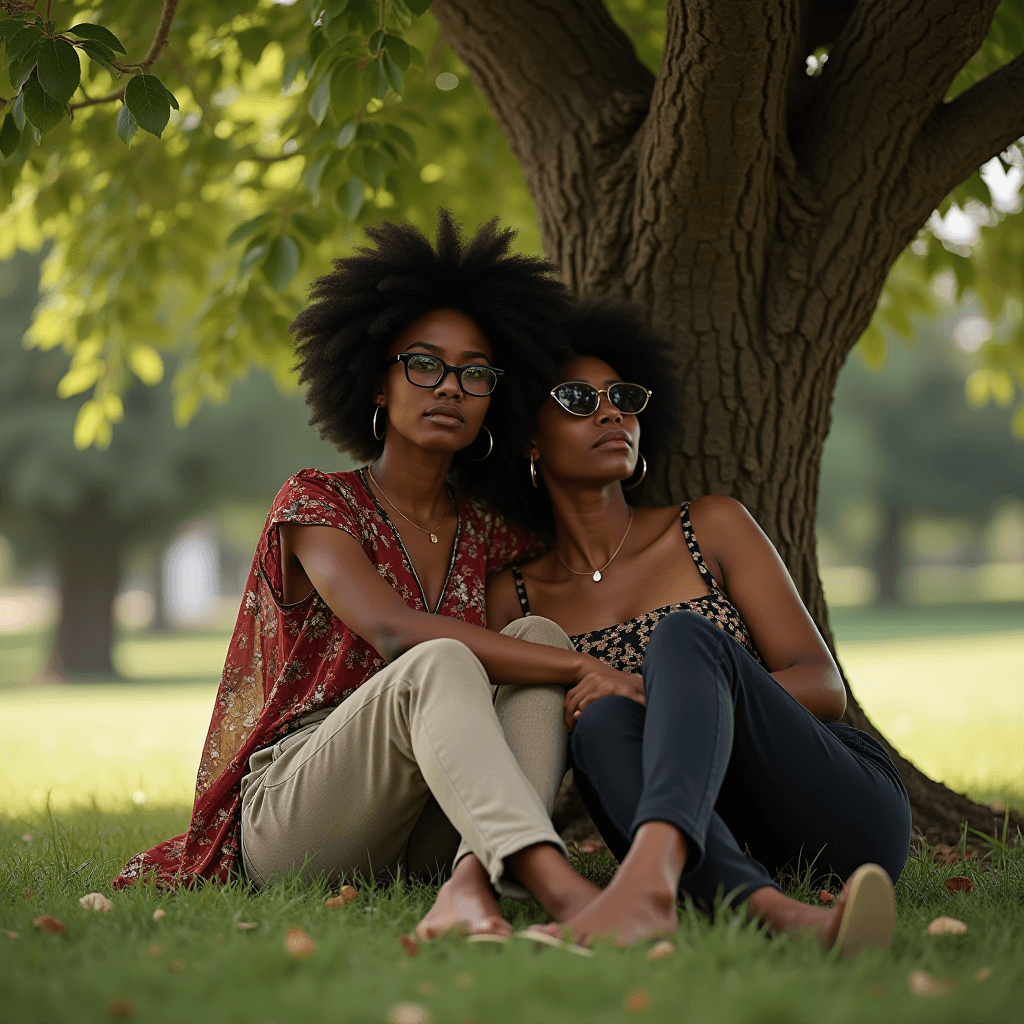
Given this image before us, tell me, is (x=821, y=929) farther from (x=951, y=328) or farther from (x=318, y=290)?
(x=951, y=328)

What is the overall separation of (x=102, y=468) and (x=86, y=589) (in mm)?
3222

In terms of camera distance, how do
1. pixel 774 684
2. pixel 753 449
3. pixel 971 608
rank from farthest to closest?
1. pixel 971 608
2. pixel 753 449
3. pixel 774 684

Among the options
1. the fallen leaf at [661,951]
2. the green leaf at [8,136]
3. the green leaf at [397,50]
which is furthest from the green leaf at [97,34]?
the fallen leaf at [661,951]

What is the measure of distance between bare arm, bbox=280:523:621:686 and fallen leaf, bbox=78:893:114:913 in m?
0.99

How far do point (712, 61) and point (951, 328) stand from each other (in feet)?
133

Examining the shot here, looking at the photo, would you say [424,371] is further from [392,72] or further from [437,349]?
[392,72]

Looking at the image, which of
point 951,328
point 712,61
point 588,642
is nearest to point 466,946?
point 588,642

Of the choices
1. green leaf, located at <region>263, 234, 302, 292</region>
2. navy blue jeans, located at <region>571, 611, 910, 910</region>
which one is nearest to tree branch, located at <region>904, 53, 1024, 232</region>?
navy blue jeans, located at <region>571, 611, 910, 910</region>

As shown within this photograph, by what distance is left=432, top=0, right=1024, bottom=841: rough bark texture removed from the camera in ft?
14.0

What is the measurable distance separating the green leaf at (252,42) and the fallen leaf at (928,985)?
503 cm

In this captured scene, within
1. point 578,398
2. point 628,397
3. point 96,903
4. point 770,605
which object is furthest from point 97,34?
point 770,605

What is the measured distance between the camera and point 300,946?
7.79 feet

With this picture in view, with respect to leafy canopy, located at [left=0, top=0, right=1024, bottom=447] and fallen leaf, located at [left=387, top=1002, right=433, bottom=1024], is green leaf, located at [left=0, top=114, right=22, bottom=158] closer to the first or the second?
leafy canopy, located at [left=0, top=0, right=1024, bottom=447]

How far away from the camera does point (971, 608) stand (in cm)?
3891
